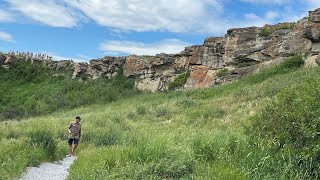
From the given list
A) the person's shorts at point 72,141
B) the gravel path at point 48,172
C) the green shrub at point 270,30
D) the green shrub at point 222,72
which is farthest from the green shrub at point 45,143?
the green shrub at point 270,30

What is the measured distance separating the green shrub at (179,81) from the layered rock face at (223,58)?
2.82 feet

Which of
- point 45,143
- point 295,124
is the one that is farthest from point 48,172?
point 295,124

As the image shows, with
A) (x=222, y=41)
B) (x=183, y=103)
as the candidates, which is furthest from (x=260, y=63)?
(x=183, y=103)

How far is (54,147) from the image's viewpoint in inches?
558

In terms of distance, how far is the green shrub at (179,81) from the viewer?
1965 inches

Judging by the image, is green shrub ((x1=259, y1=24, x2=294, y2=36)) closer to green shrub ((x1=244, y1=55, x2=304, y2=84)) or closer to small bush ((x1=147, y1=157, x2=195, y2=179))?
green shrub ((x1=244, y1=55, x2=304, y2=84))

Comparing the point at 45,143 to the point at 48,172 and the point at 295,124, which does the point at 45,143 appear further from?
the point at 295,124

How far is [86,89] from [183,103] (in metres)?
29.1

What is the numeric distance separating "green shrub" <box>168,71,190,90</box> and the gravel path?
37.2m

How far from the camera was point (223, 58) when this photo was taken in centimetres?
4706

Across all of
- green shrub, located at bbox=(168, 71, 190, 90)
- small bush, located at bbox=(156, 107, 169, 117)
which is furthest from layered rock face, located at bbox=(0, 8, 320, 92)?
small bush, located at bbox=(156, 107, 169, 117)

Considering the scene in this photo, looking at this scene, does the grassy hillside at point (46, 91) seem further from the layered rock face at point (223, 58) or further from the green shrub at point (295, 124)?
the green shrub at point (295, 124)

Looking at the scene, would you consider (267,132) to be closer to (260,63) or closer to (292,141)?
(292,141)

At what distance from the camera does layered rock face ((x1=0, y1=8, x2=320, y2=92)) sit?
126 feet
